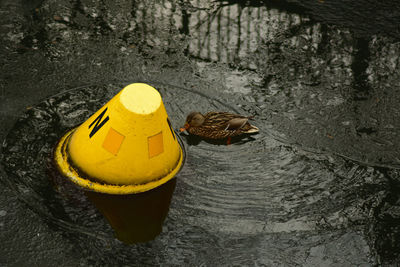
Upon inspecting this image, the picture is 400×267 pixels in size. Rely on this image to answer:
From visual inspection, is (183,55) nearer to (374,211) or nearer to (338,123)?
(338,123)

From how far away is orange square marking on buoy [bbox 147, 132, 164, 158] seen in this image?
4602mm

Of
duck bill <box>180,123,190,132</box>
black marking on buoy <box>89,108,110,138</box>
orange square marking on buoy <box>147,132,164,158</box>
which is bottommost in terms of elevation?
duck bill <box>180,123,190,132</box>

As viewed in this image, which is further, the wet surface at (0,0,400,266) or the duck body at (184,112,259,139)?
the duck body at (184,112,259,139)

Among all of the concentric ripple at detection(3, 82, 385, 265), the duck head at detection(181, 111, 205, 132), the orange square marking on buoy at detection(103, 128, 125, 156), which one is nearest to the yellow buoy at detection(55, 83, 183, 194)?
the orange square marking on buoy at detection(103, 128, 125, 156)

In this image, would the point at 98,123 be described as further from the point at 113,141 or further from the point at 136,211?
the point at 136,211

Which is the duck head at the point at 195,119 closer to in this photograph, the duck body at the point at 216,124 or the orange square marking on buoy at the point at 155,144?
the duck body at the point at 216,124

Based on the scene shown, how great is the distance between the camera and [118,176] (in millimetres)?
4613

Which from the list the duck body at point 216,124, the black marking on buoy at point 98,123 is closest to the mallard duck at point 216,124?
the duck body at point 216,124

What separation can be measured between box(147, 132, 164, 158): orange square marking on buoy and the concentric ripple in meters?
0.41

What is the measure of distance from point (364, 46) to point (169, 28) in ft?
9.45

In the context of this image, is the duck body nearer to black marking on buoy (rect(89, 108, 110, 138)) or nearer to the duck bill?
the duck bill

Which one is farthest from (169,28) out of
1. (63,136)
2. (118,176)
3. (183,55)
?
(118,176)

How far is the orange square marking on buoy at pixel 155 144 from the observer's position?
4602 mm

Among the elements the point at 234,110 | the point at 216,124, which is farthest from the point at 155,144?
the point at 234,110
